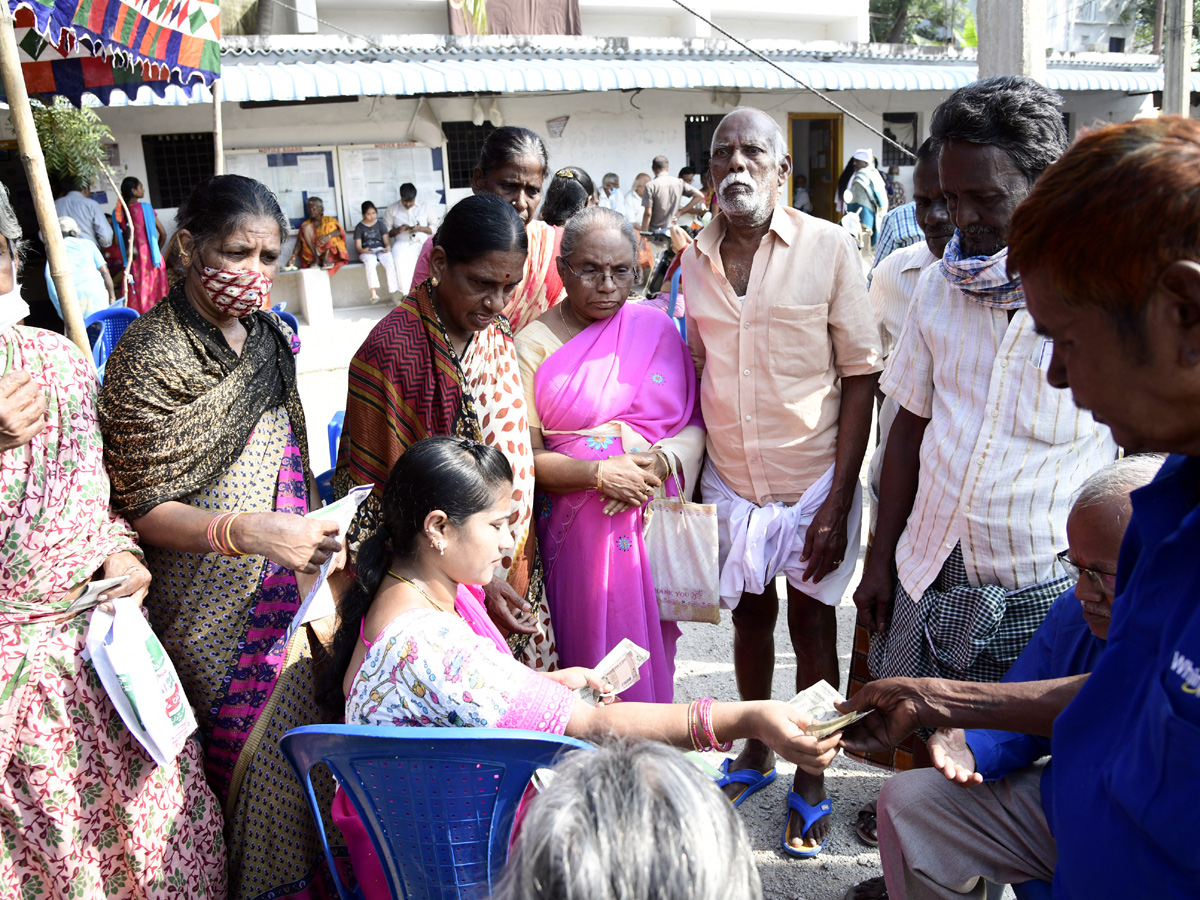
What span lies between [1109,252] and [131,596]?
2.16 metres

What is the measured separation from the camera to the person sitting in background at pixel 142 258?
9.05 metres

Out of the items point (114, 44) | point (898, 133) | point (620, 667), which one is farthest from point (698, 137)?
point (620, 667)

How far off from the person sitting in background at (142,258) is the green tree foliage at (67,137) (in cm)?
65

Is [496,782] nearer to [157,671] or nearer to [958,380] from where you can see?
[157,671]

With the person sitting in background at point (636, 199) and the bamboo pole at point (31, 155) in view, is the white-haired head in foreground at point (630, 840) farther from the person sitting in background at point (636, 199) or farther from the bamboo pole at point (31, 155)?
the person sitting in background at point (636, 199)

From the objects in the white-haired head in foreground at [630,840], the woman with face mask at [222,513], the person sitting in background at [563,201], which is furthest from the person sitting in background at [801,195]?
the white-haired head in foreground at [630,840]

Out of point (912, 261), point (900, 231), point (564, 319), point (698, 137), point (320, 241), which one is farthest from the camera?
point (698, 137)

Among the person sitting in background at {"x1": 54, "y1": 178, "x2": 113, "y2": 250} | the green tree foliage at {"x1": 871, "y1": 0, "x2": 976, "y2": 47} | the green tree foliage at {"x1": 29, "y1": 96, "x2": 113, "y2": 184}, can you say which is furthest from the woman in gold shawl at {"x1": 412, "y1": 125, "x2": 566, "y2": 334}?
the green tree foliage at {"x1": 871, "y1": 0, "x2": 976, "y2": 47}

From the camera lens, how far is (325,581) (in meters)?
2.23

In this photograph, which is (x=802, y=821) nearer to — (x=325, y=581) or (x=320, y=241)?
(x=325, y=581)

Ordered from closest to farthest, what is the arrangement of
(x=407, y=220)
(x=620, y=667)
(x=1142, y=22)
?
(x=620, y=667) < (x=407, y=220) < (x=1142, y=22)

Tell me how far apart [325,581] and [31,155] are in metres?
1.87

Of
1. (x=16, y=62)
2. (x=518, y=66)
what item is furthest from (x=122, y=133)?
(x=16, y=62)

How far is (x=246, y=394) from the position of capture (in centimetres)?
249
